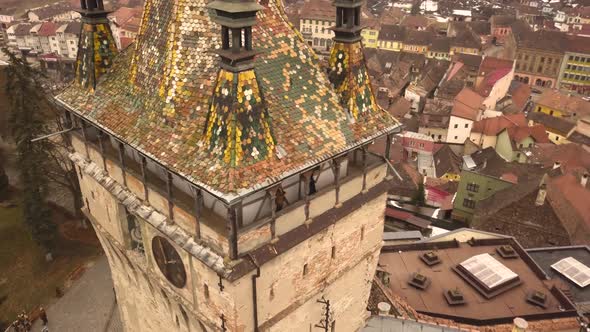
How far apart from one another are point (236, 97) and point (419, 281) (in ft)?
59.2

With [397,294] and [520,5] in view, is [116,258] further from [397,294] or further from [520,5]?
[520,5]

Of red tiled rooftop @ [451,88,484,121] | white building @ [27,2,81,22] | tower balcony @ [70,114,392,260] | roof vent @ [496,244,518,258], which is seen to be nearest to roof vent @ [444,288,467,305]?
roof vent @ [496,244,518,258]

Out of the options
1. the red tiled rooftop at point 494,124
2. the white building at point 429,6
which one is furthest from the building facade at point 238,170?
the white building at point 429,6

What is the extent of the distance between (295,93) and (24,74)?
32900 mm

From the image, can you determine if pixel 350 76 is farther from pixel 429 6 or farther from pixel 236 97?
pixel 429 6

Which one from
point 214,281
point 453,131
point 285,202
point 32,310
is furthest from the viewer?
point 453,131

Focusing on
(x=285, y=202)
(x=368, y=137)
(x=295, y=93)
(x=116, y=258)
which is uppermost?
(x=295, y=93)

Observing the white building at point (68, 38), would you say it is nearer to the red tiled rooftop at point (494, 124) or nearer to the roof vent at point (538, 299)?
the red tiled rooftop at point (494, 124)

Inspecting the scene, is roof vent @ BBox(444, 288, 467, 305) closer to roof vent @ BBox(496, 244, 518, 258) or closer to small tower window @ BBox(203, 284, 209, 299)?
roof vent @ BBox(496, 244, 518, 258)

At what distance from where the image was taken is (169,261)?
1570cm

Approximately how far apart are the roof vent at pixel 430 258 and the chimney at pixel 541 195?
657 inches

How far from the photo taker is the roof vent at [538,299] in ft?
81.1

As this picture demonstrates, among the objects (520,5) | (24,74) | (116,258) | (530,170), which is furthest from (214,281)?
(520,5)

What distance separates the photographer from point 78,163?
61.2 feet
